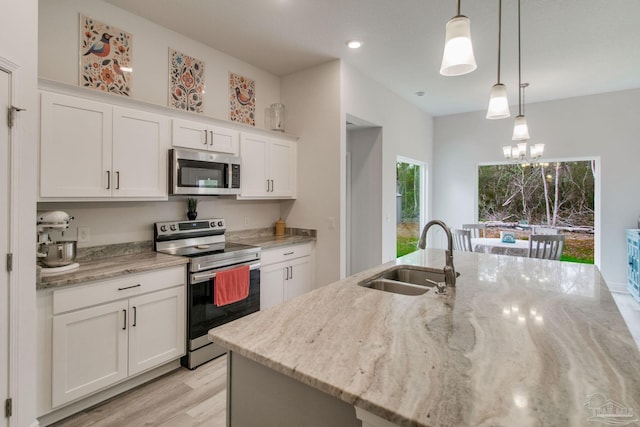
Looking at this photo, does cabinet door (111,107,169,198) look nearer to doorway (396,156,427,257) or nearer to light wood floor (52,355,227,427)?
light wood floor (52,355,227,427)

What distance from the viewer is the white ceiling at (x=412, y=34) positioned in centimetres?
268

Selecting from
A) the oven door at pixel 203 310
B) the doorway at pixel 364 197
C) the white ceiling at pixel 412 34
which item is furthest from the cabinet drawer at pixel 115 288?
the doorway at pixel 364 197

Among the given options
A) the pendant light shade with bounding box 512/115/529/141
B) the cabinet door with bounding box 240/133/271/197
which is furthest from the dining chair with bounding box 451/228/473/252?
the cabinet door with bounding box 240/133/271/197

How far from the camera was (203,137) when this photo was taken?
3.07 metres

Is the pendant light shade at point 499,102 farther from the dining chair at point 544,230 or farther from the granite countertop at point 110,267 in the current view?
the dining chair at point 544,230

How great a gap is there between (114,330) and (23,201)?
3.28 ft

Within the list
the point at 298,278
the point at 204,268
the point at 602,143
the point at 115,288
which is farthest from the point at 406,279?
the point at 602,143

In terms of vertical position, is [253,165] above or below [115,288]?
above

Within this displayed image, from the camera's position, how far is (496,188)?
19.3 ft

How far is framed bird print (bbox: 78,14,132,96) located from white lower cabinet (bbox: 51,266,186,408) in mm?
1606

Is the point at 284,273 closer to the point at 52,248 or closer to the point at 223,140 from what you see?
the point at 223,140

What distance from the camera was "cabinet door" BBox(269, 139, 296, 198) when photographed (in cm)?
382

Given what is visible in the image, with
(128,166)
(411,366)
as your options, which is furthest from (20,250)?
(411,366)

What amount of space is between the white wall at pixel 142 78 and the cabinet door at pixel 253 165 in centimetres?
30
